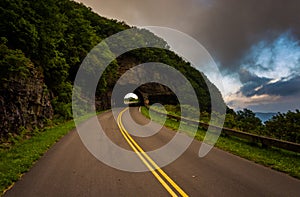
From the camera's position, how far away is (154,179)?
22.2ft

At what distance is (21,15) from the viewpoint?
53.1 feet

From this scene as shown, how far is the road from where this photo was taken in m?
5.90

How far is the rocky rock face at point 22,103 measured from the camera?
41.6 ft

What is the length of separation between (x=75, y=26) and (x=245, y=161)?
3013 centimetres

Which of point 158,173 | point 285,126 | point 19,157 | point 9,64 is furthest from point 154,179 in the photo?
point 9,64

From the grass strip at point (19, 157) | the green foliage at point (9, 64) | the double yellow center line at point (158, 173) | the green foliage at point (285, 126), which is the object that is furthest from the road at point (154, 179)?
the green foliage at point (9, 64)

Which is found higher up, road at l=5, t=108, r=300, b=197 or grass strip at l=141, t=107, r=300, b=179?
grass strip at l=141, t=107, r=300, b=179

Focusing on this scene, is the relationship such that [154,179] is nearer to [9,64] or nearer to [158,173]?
[158,173]

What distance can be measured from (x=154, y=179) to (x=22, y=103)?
467 inches

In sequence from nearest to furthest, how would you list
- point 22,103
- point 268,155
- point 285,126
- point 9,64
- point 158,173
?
point 158,173 < point 268,155 < point 9,64 < point 285,126 < point 22,103

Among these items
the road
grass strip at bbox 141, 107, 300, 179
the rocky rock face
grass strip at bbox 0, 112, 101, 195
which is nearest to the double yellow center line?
the road

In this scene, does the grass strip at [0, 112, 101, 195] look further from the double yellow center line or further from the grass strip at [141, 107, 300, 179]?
the grass strip at [141, 107, 300, 179]

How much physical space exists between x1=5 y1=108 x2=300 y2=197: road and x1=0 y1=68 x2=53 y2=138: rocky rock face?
5143mm

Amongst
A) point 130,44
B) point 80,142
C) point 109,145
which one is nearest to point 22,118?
point 80,142
